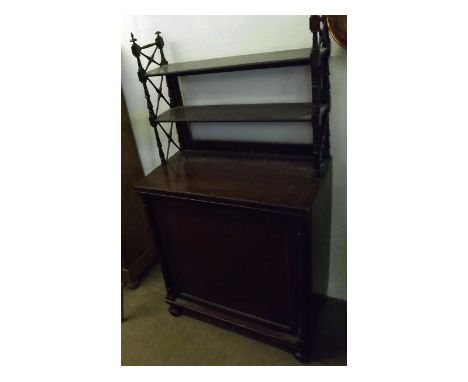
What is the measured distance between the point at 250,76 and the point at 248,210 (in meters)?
0.65

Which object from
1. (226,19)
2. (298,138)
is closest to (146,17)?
(226,19)

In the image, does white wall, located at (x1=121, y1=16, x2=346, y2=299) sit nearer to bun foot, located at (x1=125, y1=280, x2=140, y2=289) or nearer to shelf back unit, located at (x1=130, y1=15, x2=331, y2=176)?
shelf back unit, located at (x1=130, y1=15, x2=331, y2=176)

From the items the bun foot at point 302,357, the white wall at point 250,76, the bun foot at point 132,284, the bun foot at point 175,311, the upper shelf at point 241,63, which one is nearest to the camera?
the upper shelf at point 241,63

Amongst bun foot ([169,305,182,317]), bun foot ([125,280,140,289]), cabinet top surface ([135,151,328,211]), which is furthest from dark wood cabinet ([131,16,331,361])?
bun foot ([125,280,140,289])

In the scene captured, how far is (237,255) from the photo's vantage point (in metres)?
1.43

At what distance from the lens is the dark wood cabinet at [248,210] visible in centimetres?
126

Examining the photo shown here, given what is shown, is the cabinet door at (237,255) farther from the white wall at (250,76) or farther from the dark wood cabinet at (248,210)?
the white wall at (250,76)

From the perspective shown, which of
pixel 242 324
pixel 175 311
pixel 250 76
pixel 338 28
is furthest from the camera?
pixel 175 311

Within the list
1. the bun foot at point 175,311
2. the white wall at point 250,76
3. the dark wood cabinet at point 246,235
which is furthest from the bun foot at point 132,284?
the white wall at point 250,76

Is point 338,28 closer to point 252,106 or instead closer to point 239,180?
point 252,106

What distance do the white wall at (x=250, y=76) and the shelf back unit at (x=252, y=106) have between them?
0.04m

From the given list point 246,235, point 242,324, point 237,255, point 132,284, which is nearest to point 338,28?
point 246,235

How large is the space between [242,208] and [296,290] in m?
0.44

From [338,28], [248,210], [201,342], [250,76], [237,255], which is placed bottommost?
[201,342]
